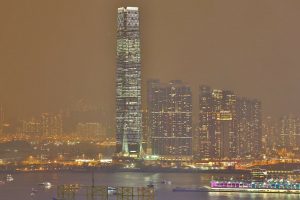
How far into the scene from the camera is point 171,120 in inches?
2416

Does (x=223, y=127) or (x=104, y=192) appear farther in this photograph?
(x=223, y=127)

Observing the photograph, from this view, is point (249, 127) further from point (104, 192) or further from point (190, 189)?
point (104, 192)

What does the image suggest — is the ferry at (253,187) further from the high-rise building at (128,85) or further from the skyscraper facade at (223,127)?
the skyscraper facade at (223,127)

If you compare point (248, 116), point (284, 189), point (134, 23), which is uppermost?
point (134, 23)

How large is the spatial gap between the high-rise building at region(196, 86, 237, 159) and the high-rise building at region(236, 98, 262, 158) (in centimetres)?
63

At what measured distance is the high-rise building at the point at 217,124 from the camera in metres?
59.7

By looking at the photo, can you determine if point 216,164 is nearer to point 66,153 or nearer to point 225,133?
point 225,133

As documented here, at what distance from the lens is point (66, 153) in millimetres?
67688

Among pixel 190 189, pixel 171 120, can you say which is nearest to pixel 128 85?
pixel 171 120

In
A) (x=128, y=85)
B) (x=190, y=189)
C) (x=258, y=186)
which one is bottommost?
(x=190, y=189)

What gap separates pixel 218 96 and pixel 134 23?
8886 millimetres

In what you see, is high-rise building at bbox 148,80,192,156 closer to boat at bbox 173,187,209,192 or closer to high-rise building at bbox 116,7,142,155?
high-rise building at bbox 116,7,142,155

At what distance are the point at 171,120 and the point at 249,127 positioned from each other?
16.8ft

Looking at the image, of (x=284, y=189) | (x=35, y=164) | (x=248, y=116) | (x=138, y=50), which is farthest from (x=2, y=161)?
(x=284, y=189)
